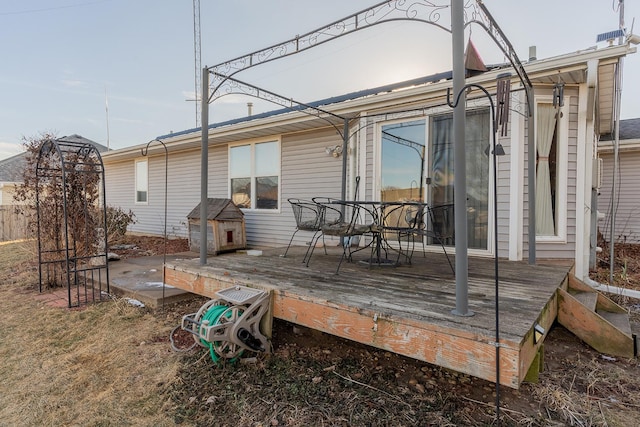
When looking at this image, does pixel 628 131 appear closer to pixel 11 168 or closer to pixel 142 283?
Result: pixel 142 283

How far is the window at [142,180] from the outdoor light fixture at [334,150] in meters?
6.51

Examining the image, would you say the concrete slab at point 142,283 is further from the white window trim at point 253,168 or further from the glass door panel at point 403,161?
the glass door panel at point 403,161

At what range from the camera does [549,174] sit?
4.19 m

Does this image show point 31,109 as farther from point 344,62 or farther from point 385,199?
point 385,199

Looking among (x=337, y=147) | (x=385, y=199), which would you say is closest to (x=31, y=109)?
(x=337, y=147)

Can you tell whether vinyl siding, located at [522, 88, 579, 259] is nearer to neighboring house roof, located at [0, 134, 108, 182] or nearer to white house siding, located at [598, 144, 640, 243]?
white house siding, located at [598, 144, 640, 243]

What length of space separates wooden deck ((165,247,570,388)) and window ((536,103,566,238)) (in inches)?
30.2

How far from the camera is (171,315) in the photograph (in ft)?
11.5

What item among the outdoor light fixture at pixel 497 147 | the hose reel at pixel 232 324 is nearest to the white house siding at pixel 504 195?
the outdoor light fixture at pixel 497 147

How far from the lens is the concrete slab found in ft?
12.5

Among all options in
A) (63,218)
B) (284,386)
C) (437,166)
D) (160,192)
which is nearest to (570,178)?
(437,166)

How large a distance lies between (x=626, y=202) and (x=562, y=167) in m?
5.74

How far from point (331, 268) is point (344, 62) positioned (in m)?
7.09

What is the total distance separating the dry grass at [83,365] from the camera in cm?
197
